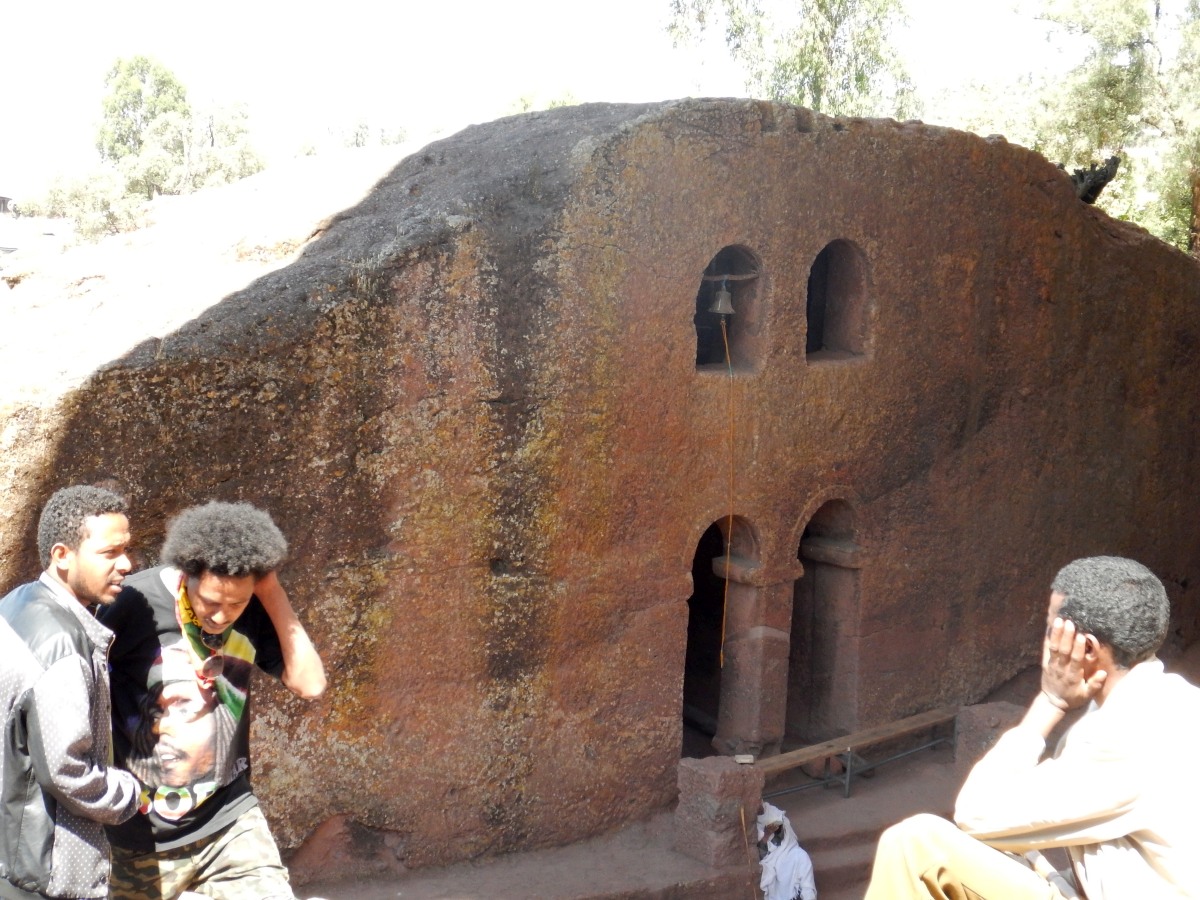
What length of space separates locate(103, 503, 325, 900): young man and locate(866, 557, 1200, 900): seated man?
5.89ft

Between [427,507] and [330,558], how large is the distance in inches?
20.2

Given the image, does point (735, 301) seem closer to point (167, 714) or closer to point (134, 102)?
point (167, 714)

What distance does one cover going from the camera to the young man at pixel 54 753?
2.98 meters

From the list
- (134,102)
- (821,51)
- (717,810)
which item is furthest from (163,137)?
(717,810)

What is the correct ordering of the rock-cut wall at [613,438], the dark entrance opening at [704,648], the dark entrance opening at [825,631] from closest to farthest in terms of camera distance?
the rock-cut wall at [613,438] → the dark entrance opening at [825,631] → the dark entrance opening at [704,648]

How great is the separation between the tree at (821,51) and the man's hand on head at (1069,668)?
1854cm

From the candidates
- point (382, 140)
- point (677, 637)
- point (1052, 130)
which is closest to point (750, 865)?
point (677, 637)

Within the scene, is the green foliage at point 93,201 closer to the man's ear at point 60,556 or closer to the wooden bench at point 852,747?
the wooden bench at point 852,747

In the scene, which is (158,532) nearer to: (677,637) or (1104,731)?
(677,637)

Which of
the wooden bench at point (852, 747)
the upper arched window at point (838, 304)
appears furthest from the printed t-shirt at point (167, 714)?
the upper arched window at point (838, 304)

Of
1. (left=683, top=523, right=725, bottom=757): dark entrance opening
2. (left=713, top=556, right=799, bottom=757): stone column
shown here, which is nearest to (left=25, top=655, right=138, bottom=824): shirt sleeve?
(left=713, top=556, right=799, bottom=757): stone column

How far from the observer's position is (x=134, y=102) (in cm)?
2936

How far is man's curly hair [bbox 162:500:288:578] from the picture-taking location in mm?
3258

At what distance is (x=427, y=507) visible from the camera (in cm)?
575
